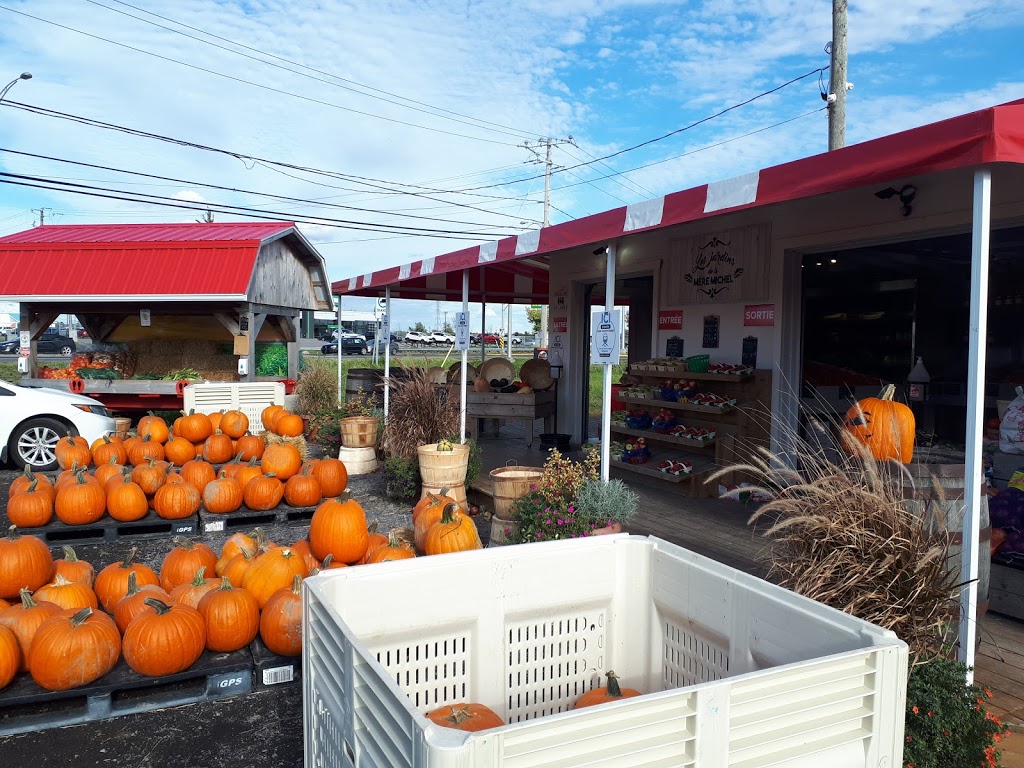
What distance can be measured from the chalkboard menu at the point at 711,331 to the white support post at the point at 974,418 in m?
4.56

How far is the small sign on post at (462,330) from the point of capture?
771cm

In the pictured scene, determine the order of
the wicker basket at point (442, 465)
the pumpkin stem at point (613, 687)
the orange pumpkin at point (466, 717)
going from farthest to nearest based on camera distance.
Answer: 1. the wicker basket at point (442, 465)
2. the pumpkin stem at point (613, 687)
3. the orange pumpkin at point (466, 717)

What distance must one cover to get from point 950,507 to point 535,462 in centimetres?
561

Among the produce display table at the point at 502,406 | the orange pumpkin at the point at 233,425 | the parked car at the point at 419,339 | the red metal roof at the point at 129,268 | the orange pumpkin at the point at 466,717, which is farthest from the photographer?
the parked car at the point at 419,339

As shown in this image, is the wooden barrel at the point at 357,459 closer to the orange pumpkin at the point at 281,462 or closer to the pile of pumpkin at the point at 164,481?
the pile of pumpkin at the point at 164,481

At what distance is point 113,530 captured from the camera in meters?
5.86

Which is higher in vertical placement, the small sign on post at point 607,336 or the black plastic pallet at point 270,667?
the small sign on post at point 607,336

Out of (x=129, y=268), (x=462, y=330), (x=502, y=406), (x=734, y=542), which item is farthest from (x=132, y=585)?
(x=129, y=268)

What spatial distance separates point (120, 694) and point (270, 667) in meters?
0.69

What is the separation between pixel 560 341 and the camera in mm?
10133

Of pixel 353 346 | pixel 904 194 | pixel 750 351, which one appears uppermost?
pixel 904 194

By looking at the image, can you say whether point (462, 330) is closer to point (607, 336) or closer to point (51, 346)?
point (607, 336)

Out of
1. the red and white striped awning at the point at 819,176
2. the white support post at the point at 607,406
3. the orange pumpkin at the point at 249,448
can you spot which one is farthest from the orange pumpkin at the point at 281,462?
the white support post at the point at 607,406

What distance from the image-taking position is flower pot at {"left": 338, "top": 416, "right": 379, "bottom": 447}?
8828 millimetres
